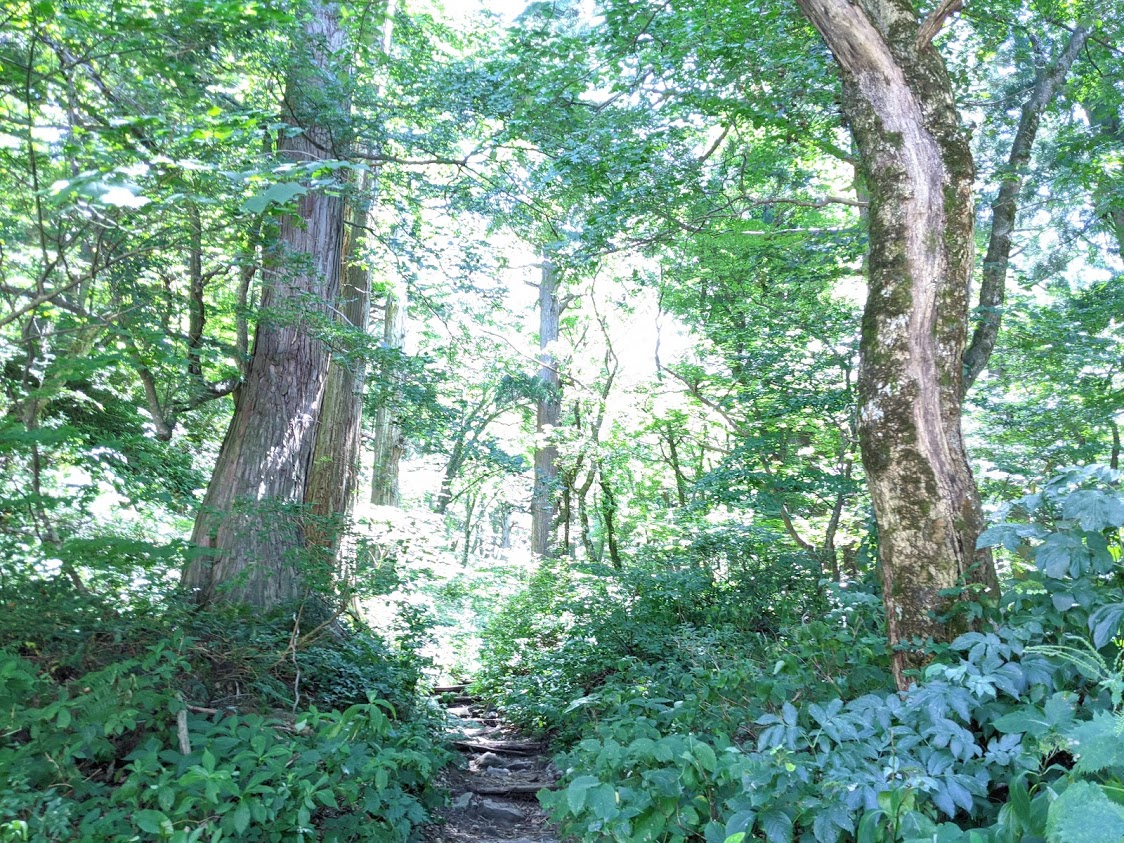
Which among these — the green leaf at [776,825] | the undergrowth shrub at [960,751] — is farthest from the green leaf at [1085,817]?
the green leaf at [776,825]

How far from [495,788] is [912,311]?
174 inches

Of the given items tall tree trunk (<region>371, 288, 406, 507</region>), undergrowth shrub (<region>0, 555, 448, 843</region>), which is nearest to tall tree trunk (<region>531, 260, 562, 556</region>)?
tall tree trunk (<region>371, 288, 406, 507</region>)

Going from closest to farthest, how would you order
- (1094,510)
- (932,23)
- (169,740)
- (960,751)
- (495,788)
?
(960,751), (1094,510), (169,740), (932,23), (495,788)

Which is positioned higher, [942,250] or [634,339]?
[634,339]

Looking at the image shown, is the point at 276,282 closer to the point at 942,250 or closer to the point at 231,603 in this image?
the point at 231,603

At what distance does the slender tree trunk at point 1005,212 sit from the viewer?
735cm

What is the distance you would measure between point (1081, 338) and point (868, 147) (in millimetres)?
6105

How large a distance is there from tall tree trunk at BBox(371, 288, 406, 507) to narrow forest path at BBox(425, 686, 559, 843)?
19.0 feet

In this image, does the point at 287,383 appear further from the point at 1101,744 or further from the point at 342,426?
the point at 1101,744

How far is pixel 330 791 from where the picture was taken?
3133mm

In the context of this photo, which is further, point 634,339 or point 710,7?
point 634,339

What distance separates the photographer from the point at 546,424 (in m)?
13.6

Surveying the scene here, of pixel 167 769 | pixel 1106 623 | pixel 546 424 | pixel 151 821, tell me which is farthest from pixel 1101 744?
pixel 546 424

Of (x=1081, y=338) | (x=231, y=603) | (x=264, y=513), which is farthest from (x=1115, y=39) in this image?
(x=231, y=603)
